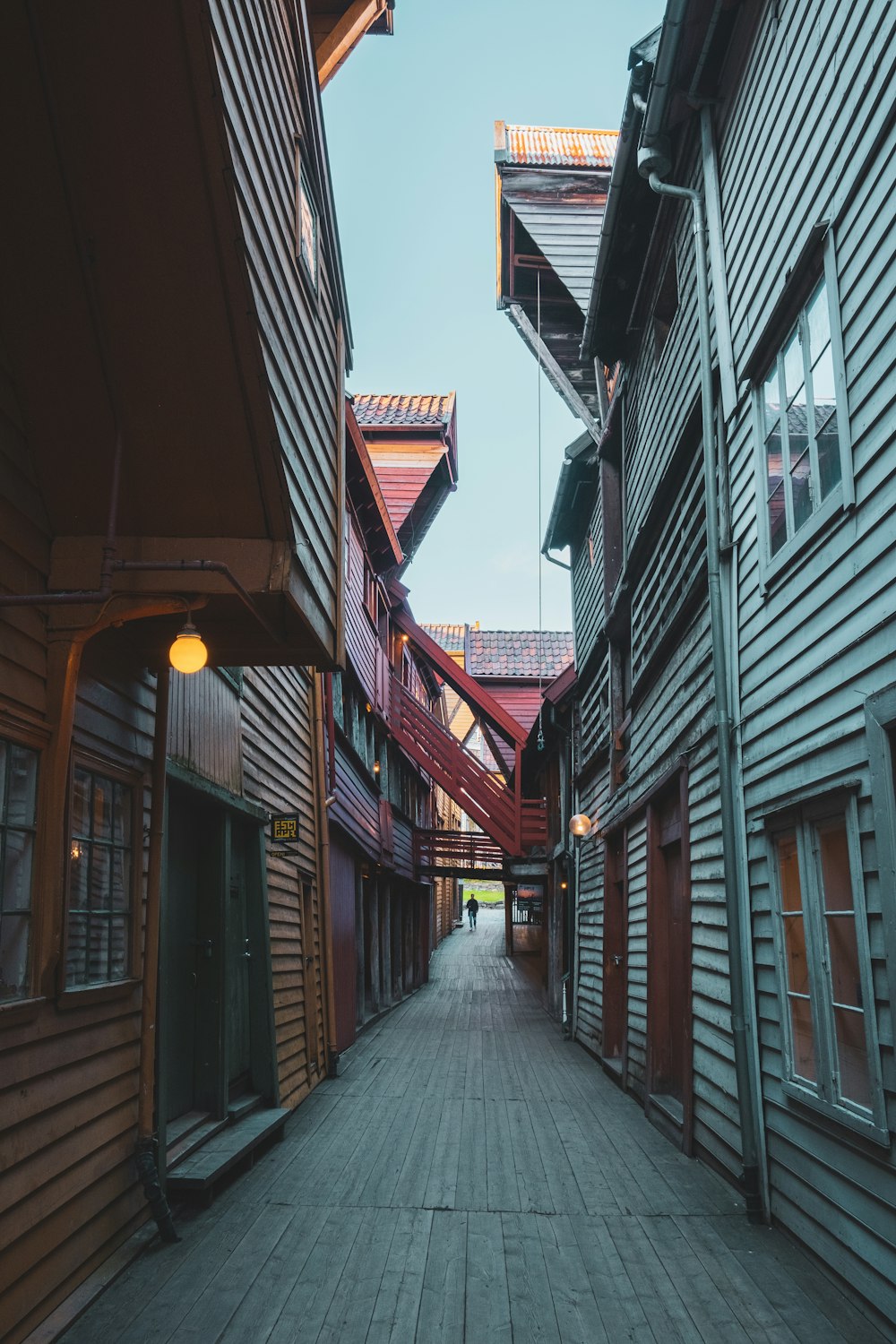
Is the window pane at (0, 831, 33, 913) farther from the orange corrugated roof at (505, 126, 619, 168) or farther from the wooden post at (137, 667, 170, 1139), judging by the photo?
the orange corrugated roof at (505, 126, 619, 168)

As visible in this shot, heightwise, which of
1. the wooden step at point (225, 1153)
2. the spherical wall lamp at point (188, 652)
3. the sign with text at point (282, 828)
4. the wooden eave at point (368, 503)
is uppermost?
the wooden eave at point (368, 503)

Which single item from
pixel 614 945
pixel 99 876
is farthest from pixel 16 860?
pixel 614 945

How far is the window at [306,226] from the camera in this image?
6293 mm

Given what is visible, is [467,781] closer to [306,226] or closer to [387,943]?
[387,943]

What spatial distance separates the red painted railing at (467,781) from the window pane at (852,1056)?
15.6 meters

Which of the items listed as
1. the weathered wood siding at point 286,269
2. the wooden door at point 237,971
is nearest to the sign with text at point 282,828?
the wooden door at point 237,971

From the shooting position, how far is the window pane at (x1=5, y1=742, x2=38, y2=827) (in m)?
4.06

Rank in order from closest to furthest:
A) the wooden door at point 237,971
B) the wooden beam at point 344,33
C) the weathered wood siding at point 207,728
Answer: the weathered wood siding at point 207,728, the wooden door at point 237,971, the wooden beam at point 344,33

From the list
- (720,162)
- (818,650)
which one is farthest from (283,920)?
(720,162)

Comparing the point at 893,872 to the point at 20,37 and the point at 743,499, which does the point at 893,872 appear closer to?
the point at 743,499

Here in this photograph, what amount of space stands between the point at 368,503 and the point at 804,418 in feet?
36.6

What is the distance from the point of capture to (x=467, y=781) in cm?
2041

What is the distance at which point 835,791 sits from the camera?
4.40 m

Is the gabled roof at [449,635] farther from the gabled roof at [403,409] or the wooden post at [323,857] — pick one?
the wooden post at [323,857]
